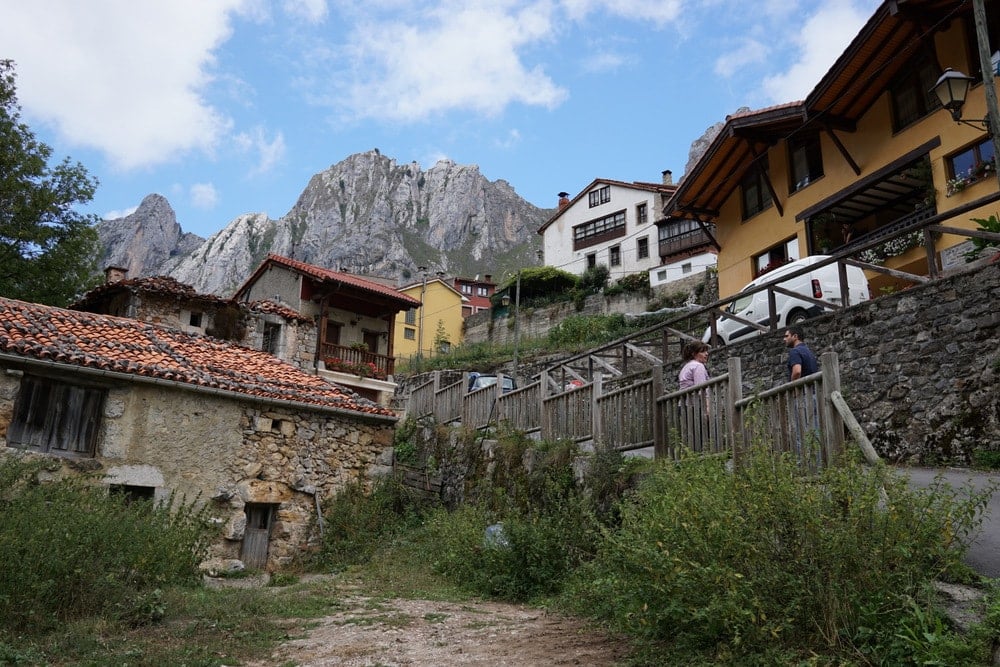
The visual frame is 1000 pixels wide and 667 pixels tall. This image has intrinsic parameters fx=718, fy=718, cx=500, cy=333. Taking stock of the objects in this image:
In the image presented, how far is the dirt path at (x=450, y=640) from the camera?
5.06 meters

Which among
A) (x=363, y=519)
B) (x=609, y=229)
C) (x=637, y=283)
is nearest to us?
(x=363, y=519)

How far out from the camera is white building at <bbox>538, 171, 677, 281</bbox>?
44.0 meters

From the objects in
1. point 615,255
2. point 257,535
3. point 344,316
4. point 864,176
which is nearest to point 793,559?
point 257,535

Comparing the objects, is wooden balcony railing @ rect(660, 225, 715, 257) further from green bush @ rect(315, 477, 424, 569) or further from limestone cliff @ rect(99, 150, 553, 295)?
limestone cliff @ rect(99, 150, 553, 295)

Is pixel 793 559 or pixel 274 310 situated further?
pixel 274 310

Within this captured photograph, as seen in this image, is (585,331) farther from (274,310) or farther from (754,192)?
(274,310)

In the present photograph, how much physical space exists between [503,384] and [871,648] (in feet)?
33.4

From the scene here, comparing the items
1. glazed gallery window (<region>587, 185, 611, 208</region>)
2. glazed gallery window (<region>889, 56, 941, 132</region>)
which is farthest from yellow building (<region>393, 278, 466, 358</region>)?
glazed gallery window (<region>889, 56, 941, 132</region>)

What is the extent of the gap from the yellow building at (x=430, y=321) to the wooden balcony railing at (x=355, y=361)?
52.4ft

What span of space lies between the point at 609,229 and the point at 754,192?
2488cm

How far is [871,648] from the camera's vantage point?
12.1 ft

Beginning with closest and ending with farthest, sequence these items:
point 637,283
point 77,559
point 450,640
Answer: point 450,640 → point 77,559 → point 637,283

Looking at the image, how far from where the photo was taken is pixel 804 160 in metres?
19.4

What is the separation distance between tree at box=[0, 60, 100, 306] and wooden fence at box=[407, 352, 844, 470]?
1692 centimetres
